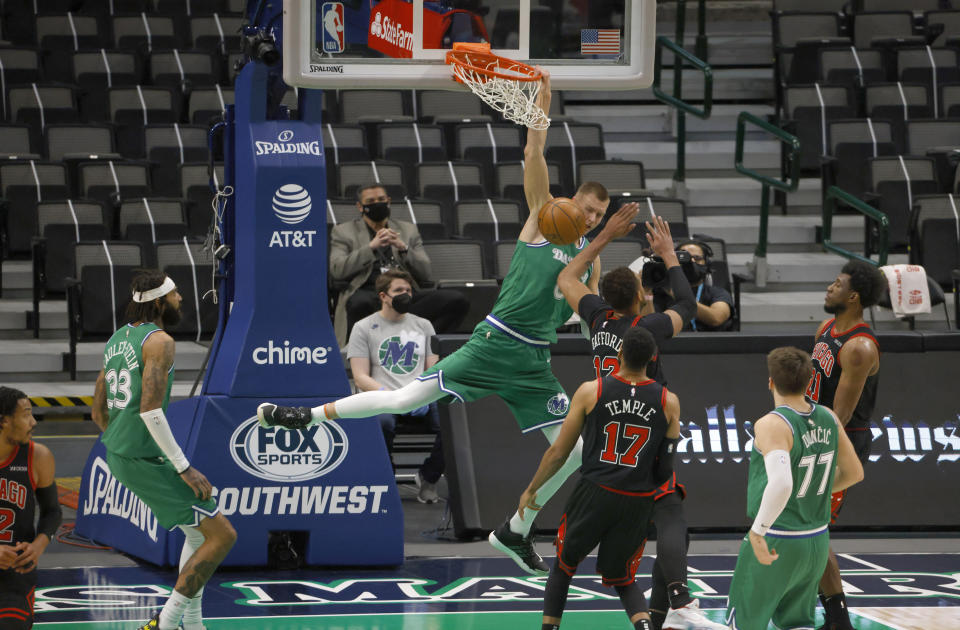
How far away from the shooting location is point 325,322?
8.73 meters

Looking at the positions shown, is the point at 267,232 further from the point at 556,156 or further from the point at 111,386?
the point at 556,156

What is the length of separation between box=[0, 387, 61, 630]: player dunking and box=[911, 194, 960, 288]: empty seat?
10.2m

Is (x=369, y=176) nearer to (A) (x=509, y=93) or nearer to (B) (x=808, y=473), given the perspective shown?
(A) (x=509, y=93)

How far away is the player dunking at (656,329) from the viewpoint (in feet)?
22.1

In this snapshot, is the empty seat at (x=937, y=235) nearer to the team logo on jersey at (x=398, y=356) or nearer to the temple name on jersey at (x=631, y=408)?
the team logo on jersey at (x=398, y=356)

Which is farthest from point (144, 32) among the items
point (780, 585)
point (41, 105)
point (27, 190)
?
point (780, 585)

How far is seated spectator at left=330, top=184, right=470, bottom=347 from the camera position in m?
11.2

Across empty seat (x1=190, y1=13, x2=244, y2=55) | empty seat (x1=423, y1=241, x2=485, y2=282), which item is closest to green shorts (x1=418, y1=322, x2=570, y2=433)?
empty seat (x1=423, y1=241, x2=485, y2=282)

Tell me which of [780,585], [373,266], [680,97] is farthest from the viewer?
[680,97]

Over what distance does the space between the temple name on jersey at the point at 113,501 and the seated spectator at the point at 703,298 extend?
369cm

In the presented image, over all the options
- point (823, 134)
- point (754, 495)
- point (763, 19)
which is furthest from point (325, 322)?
point (763, 19)

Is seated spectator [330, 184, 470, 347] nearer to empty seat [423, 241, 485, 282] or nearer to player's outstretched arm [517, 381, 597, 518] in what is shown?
empty seat [423, 241, 485, 282]

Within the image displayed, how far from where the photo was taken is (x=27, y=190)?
46.0 feet

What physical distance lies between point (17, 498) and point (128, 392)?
3.31 ft
